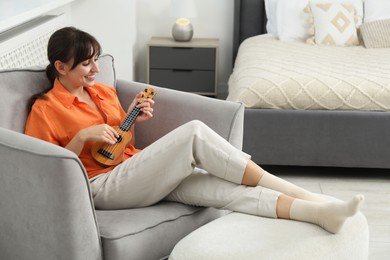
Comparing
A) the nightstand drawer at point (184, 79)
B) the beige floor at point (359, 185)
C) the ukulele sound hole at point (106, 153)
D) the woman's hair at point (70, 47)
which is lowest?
the beige floor at point (359, 185)

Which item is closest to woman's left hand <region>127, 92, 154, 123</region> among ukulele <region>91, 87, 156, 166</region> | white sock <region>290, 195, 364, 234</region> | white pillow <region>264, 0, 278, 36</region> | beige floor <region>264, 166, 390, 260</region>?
ukulele <region>91, 87, 156, 166</region>

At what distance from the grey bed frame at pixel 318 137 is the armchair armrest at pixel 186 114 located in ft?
3.15

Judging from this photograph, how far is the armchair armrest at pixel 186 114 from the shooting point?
8.48 feet

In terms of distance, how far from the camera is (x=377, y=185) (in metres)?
3.61

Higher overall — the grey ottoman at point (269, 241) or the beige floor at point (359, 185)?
the grey ottoman at point (269, 241)

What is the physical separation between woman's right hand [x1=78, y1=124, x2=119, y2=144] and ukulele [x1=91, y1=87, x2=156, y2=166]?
0.10 metres

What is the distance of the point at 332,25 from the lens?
4555mm

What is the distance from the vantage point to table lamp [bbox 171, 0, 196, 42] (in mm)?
4941

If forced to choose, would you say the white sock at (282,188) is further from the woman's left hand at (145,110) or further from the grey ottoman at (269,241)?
the woman's left hand at (145,110)

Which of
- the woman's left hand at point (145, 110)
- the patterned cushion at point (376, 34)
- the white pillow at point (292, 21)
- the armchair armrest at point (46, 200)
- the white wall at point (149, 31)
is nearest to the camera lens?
the armchair armrest at point (46, 200)

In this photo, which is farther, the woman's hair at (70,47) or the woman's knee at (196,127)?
the woman's hair at (70,47)

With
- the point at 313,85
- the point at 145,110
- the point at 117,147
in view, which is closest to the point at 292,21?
the point at 313,85

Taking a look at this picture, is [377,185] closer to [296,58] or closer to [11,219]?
[296,58]

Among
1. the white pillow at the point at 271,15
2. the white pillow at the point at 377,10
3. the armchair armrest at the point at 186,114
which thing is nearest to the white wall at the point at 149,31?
the white pillow at the point at 271,15
